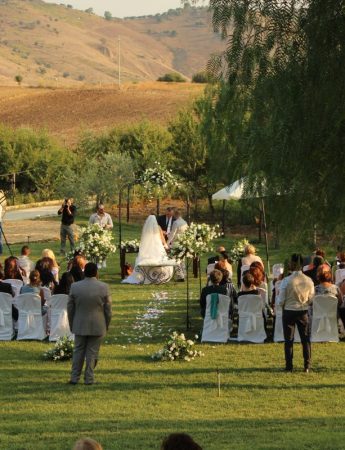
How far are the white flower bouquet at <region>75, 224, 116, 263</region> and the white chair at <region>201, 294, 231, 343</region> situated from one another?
23.5 ft

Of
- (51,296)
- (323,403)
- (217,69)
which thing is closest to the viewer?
(217,69)

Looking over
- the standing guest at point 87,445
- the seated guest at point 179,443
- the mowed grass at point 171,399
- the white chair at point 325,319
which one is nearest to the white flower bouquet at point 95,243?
the mowed grass at point 171,399

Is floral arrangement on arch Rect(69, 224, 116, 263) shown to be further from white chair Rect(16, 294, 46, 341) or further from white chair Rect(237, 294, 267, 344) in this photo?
white chair Rect(237, 294, 267, 344)

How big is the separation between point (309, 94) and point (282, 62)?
37cm

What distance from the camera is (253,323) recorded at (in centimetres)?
1734

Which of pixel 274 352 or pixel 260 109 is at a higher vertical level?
pixel 260 109

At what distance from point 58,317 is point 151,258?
7.40 meters

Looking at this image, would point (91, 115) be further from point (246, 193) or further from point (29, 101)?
point (246, 193)

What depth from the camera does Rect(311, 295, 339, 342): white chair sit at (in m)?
16.8

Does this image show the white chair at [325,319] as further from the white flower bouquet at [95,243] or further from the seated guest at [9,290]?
the white flower bouquet at [95,243]

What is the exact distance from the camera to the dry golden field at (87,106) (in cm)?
9169

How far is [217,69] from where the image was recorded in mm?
10070

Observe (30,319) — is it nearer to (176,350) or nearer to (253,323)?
(176,350)

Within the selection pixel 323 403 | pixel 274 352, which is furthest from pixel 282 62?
pixel 274 352
